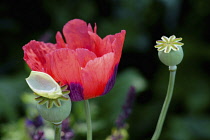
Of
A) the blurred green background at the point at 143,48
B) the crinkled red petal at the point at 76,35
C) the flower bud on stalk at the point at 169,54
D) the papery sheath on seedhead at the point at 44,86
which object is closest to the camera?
the papery sheath on seedhead at the point at 44,86

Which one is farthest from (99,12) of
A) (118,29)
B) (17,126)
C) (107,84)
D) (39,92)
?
(39,92)

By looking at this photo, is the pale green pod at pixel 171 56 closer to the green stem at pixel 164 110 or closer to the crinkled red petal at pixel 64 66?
the green stem at pixel 164 110

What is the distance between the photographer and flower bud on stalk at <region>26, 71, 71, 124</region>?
553 millimetres

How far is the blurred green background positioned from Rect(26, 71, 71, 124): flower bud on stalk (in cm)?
107

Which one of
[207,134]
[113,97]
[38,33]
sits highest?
[38,33]

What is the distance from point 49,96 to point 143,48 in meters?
1.39

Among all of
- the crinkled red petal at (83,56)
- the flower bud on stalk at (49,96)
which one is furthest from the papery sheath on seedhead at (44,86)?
the crinkled red petal at (83,56)

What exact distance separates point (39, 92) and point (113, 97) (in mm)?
1098

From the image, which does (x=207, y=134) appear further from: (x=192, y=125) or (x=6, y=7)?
(x=6, y=7)

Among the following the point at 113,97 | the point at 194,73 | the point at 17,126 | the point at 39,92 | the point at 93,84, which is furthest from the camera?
the point at 194,73

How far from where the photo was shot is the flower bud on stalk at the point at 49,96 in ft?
1.82

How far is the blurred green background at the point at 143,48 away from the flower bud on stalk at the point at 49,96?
1.07 m

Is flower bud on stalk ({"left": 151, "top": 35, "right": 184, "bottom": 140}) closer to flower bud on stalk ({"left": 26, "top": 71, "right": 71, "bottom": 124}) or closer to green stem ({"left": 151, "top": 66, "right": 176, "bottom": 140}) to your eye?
green stem ({"left": 151, "top": 66, "right": 176, "bottom": 140})

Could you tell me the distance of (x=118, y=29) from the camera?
6.34ft
